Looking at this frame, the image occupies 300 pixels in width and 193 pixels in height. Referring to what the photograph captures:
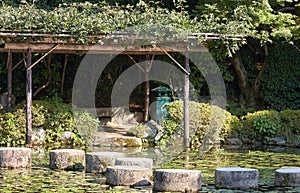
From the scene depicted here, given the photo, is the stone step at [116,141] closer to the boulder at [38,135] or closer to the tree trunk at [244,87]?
the boulder at [38,135]

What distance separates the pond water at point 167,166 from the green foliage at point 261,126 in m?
1.20

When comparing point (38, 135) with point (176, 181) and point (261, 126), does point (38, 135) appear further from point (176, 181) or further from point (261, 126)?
point (176, 181)

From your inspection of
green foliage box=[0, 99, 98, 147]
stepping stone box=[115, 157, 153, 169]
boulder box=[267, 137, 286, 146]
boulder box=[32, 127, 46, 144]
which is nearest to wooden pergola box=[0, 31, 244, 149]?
green foliage box=[0, 99, 98, 147]

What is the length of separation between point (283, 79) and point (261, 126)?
14.4ft

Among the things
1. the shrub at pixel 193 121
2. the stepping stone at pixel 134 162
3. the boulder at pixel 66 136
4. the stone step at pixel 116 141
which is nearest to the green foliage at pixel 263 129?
the shrub at pixel 193 121

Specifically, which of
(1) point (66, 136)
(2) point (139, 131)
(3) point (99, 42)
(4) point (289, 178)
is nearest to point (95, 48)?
(3) point (99, 42)

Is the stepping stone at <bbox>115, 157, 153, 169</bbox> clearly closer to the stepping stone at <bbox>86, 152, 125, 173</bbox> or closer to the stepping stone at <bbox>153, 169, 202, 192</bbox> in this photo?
the stepping stone at <bbox>86, 152, 125, 173</bbox>

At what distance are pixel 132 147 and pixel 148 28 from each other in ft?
10.7

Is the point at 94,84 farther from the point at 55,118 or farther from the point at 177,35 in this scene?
the point at 177,35

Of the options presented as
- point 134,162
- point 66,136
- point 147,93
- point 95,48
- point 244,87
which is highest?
point 95,48

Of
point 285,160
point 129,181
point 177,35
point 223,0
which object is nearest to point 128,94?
point 223,0

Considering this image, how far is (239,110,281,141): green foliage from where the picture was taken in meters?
19.2

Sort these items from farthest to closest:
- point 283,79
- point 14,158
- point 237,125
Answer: point 283,79 < point 237,125 < point 14,158

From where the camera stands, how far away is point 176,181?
10781mm
